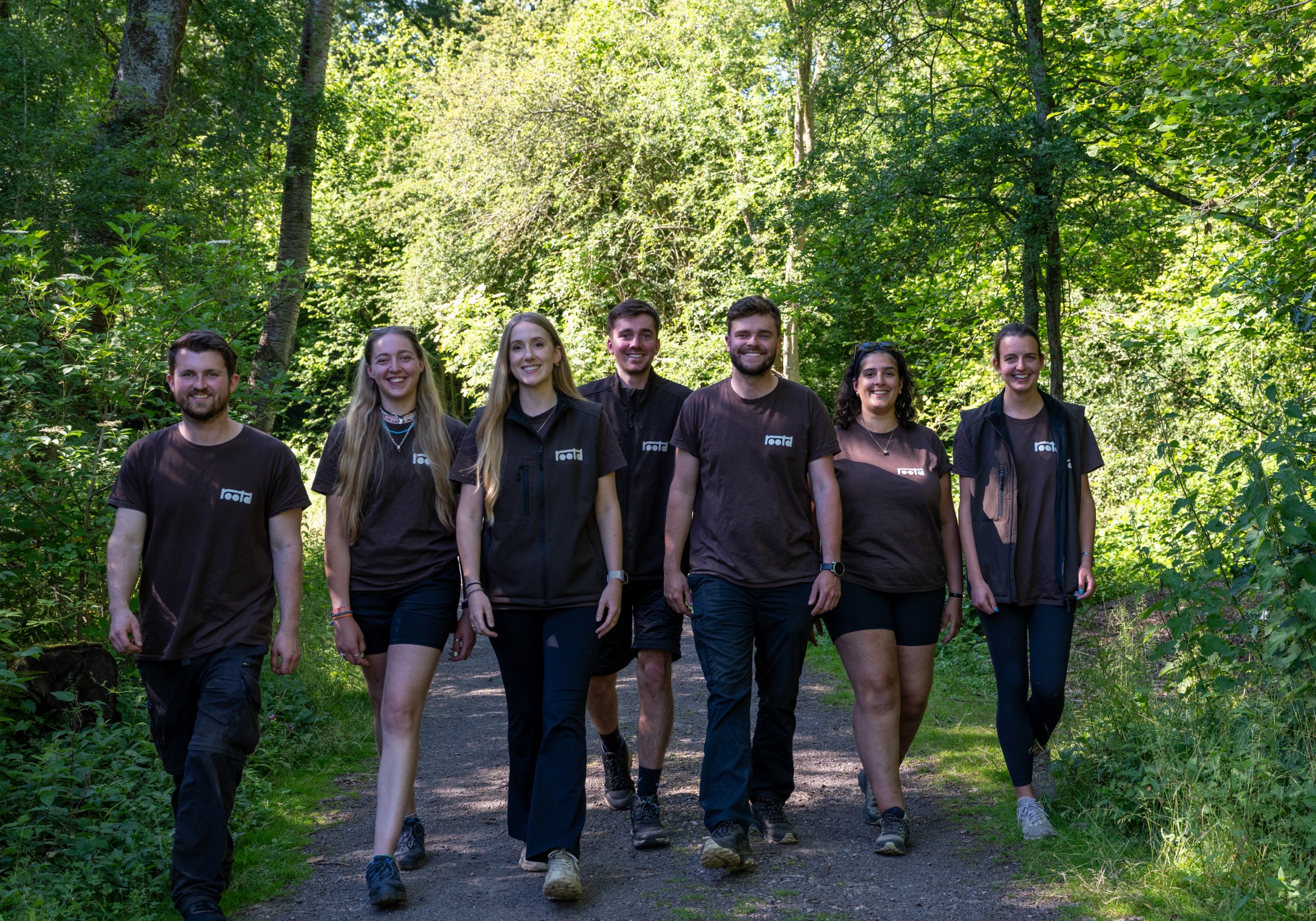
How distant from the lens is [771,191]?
67.3 feet

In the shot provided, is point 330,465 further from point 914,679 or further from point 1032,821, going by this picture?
point 1032,821

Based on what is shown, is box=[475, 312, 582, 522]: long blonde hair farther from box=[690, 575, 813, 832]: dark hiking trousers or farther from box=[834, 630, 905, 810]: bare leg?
box=[834, 630, 905, 810]: bare leg

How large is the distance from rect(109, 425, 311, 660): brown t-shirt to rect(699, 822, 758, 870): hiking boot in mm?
1959

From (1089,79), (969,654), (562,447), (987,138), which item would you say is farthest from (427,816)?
(1089,79)

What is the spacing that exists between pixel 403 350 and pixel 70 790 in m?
2.46

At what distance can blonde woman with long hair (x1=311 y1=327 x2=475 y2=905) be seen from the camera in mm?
4559

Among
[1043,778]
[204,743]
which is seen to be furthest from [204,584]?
[1043,778]

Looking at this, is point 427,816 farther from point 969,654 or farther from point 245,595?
point 969,654

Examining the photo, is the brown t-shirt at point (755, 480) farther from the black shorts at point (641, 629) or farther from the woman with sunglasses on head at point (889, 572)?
the black shorts at point (641, 629)

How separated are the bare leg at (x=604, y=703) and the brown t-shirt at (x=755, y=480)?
0.99m

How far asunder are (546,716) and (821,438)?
5.54 ft

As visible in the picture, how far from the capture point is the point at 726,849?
4.46 metres

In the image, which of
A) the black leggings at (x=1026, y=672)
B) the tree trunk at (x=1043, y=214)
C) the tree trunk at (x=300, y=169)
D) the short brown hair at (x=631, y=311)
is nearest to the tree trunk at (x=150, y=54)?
the tree trunk at (x=300, y=169)

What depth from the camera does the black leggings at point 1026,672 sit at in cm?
492
